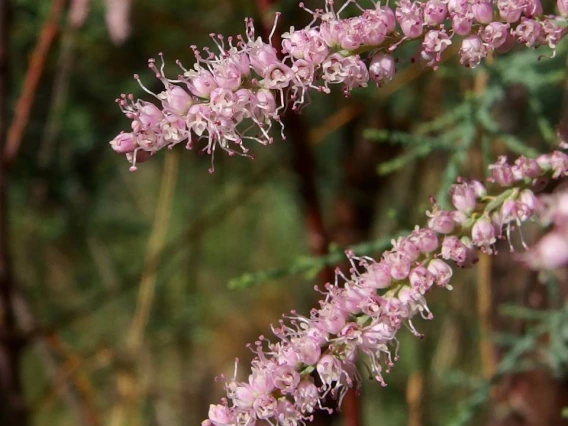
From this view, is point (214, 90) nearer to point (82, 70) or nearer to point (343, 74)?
point (343, 74)

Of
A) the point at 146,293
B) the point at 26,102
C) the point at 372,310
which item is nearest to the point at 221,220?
the point at 146,293

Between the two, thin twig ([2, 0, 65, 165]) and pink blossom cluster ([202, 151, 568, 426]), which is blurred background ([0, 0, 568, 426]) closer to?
thin twig ([2, 0, 65, 165])

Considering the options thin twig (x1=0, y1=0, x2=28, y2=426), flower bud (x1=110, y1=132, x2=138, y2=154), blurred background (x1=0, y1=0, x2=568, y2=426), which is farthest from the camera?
thin twig (x1=0, y1=0, x2=28, y2=426)

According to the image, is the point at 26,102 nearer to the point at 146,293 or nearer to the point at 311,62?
the point at 146,293

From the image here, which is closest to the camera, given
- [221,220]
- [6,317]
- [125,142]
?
[125,142]

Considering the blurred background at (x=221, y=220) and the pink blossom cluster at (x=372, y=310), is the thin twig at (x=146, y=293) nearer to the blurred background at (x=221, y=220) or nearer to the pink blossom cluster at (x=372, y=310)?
the blurred background at (x=221, y=220)

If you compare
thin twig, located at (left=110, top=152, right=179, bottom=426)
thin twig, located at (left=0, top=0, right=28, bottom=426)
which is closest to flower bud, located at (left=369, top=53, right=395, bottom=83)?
thin twig, located at (left=0, top=0, right=28, bottom=426)

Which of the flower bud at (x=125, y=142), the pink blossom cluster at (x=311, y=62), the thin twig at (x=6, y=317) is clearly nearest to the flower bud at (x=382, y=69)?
the pink blossom cluster at (x=311, y=62)
